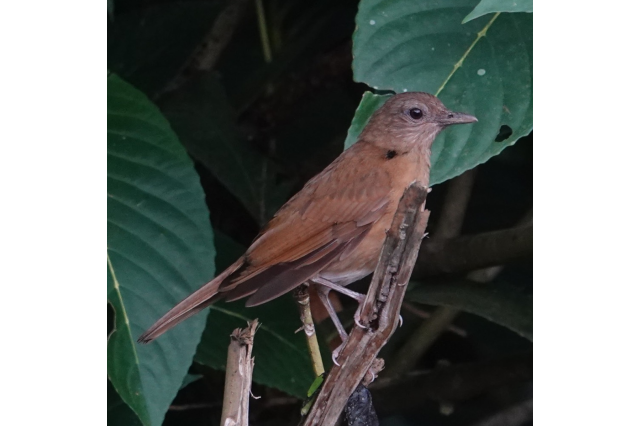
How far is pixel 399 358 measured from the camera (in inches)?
70.2

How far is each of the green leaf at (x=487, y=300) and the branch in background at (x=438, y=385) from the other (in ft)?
0.38

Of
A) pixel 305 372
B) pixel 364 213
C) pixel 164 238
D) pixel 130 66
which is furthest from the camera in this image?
pixel 130 66

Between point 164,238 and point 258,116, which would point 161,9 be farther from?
point 164,238

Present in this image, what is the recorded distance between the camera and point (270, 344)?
1755 mm

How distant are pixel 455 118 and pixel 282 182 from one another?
568 millimetres

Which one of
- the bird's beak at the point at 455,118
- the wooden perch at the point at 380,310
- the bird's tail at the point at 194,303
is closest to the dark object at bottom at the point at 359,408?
the wooden perch at the point at 380,310

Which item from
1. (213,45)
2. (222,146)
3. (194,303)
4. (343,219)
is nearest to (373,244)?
(343,219)

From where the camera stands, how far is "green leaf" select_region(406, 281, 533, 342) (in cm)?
158

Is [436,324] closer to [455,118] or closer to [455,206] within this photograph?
[455,206]

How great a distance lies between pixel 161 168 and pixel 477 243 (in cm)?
68

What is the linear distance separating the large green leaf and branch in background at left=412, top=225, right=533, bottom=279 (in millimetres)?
318

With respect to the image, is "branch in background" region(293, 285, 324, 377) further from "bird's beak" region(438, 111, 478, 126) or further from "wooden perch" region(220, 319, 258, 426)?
"bird's beak" region(438, 111, 478, 126)

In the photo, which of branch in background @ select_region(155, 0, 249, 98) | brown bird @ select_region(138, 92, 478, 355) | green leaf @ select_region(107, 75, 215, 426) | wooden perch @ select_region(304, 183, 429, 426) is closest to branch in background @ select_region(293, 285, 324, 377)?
brown bird @ select_region(138, 92, 478, 355)

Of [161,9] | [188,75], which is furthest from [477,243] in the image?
[161,9]
